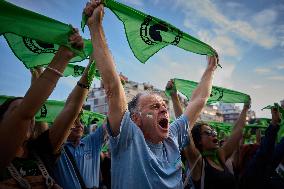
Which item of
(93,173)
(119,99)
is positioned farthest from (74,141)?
(119,99)

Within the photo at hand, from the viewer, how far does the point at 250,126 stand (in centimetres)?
919

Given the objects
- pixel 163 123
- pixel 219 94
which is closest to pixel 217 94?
pixel 219 94

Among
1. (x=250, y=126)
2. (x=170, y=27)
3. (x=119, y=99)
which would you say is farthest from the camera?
(x=250, y=126)

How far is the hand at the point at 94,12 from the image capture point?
2396mm

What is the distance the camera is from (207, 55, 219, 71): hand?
3777mm

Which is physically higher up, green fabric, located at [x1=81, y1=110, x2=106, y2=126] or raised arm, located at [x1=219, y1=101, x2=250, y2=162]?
raised arm, located at [x1=219, y1=101, x2=250, y2=162]

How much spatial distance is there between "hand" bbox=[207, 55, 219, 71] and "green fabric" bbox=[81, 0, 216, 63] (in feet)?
0.28

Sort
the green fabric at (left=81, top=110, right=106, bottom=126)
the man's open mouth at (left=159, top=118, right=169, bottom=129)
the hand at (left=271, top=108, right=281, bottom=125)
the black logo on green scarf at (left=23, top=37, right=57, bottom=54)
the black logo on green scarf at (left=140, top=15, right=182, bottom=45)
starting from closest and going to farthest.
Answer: the man's open mouth at (left=159, top=118, right=169, bottom=129)
the black logo on green scarf at (left=23, top=37, right=57, bottom=54)
the black logo on green scarf at (left=140, top=15, right=182, bottom=45)
the hand at (left=271, top=108, right=281, bottom=125)
the green fabric at (left=81, top=110, right=106, bottom=126)

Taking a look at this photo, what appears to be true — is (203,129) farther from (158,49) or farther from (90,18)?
(90,18)

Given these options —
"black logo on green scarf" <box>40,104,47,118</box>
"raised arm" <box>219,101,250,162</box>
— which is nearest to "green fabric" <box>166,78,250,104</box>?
"raised arm" <box>219,101,250,162</box>

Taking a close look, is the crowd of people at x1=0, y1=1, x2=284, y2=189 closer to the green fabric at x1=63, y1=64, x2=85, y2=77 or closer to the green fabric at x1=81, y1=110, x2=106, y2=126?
the green fabric at x1=63, y1=64, x2=85, y2=77

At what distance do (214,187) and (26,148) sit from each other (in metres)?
2.35

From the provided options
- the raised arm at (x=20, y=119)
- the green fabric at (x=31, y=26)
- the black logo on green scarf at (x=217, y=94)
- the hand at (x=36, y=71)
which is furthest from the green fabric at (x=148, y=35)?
the black logo on green scarf at (x=217, y=94)

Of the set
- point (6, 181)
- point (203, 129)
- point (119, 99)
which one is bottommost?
point (6, 181)
